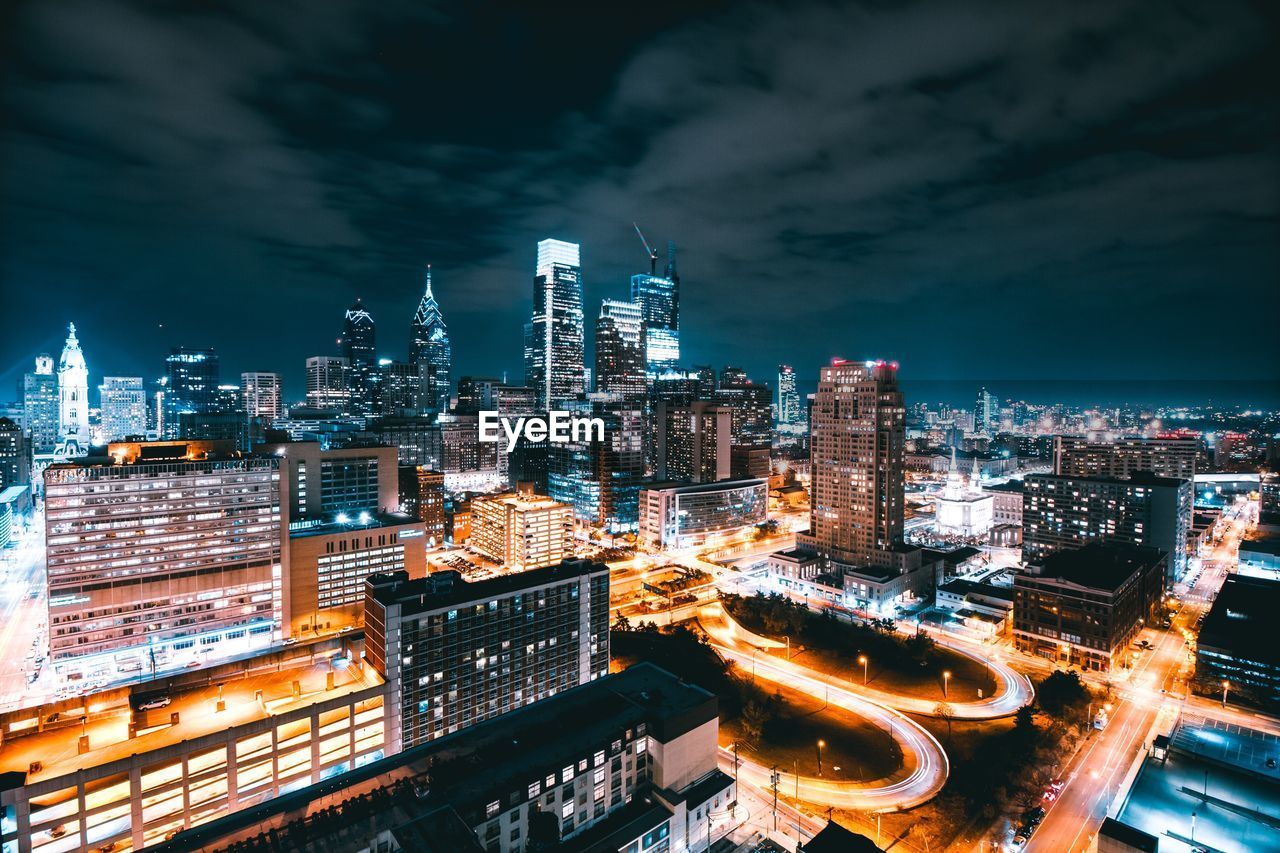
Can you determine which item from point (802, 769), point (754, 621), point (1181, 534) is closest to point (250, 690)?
point (802, 769)

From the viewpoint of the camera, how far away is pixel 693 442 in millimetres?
131000

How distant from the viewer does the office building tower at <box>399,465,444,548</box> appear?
333 feet

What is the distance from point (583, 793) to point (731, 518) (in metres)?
81.1

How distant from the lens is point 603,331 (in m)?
198

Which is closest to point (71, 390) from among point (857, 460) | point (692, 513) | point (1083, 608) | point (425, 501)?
point (425, 501)

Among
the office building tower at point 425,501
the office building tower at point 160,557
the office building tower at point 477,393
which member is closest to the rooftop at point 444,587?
the office building tower at point 160,557

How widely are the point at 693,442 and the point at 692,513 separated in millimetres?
30182

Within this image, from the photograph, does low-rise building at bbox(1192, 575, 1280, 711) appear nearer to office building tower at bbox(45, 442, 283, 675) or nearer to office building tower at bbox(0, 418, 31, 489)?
office building tower at bbox(45, 442, 283, 675)

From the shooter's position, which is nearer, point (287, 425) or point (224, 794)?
point (224, 794)

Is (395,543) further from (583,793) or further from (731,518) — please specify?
(731,518)

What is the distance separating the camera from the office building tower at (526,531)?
87562 mm

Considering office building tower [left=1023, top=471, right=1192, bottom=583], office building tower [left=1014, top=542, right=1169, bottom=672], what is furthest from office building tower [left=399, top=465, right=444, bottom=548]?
office building tower [left=1023, top=471, right=1192, bottom=583]

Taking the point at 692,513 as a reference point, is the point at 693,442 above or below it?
above

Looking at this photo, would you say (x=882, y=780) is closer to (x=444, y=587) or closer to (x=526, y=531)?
(x=444, y=587)
